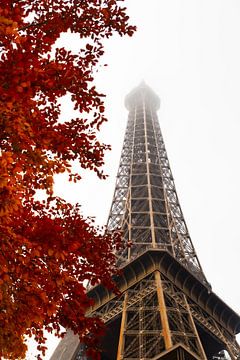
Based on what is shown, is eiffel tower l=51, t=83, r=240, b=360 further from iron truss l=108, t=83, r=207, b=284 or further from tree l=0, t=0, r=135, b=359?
tree l=0, t=0, r=135, b=359

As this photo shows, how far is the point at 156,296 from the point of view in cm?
2778

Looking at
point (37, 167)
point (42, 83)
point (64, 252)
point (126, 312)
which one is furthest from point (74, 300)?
point (126, 312)

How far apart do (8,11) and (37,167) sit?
262 centimetres

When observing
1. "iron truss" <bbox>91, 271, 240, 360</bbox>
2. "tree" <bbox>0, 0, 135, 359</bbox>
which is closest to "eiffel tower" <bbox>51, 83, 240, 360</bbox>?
"iron truss" <bbox>91, 271, 240, 360</bbox>

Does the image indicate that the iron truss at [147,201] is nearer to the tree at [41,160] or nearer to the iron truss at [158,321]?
the iron truss at [158,321]

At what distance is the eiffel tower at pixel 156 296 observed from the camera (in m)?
23.5

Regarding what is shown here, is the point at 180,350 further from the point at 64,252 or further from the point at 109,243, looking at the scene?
the point at 64,252

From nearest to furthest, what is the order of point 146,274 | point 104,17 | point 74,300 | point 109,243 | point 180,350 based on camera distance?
point 74,300
point 104,17
point 109,243
point 180,350
point 146,274

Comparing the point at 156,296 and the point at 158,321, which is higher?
the point at 156,296

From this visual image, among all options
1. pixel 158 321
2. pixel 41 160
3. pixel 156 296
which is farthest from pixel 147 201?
pixel 41 160

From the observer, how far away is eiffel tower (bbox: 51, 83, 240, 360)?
77.3 ft

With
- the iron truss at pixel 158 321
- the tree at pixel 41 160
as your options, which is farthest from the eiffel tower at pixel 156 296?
the tree at pixel 41 160

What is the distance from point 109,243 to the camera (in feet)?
37.4

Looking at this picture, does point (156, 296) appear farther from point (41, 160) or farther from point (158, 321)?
point (41, 160)
